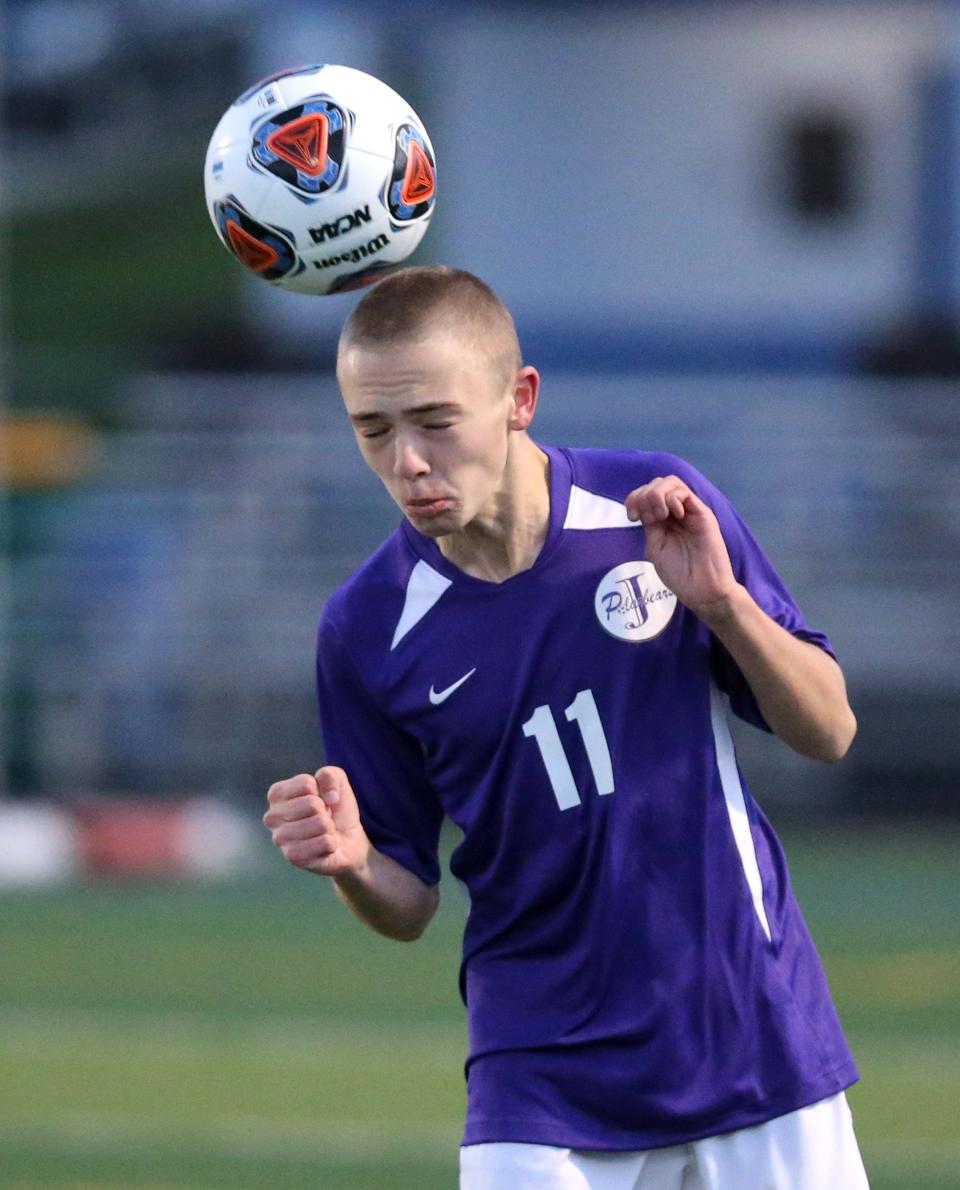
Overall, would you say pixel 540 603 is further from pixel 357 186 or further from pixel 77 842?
pixel 77 842

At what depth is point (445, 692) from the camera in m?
4.71

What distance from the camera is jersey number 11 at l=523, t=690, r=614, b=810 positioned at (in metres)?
4.61

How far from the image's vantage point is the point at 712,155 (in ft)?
76.6

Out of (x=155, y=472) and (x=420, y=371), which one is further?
(x=155, y=472)

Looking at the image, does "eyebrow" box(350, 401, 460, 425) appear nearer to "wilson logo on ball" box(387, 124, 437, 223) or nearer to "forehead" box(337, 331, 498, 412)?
"forehead" box(337, 331, 498, 412)

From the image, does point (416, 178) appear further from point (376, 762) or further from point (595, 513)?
point (376, 762)

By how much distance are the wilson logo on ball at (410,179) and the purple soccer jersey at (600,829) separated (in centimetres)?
57

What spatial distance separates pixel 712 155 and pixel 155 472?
6.04 m

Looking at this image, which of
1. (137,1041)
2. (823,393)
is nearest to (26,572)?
(823,393)

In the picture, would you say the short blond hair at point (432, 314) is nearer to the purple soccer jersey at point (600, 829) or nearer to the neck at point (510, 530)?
the neck at point (510, 530)

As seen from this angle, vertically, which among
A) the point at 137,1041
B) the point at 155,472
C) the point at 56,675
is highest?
the point at 155,472

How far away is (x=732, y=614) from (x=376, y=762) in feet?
2.61

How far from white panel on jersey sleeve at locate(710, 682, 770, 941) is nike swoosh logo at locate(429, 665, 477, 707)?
1.39ft

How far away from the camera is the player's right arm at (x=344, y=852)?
14.7 feet
